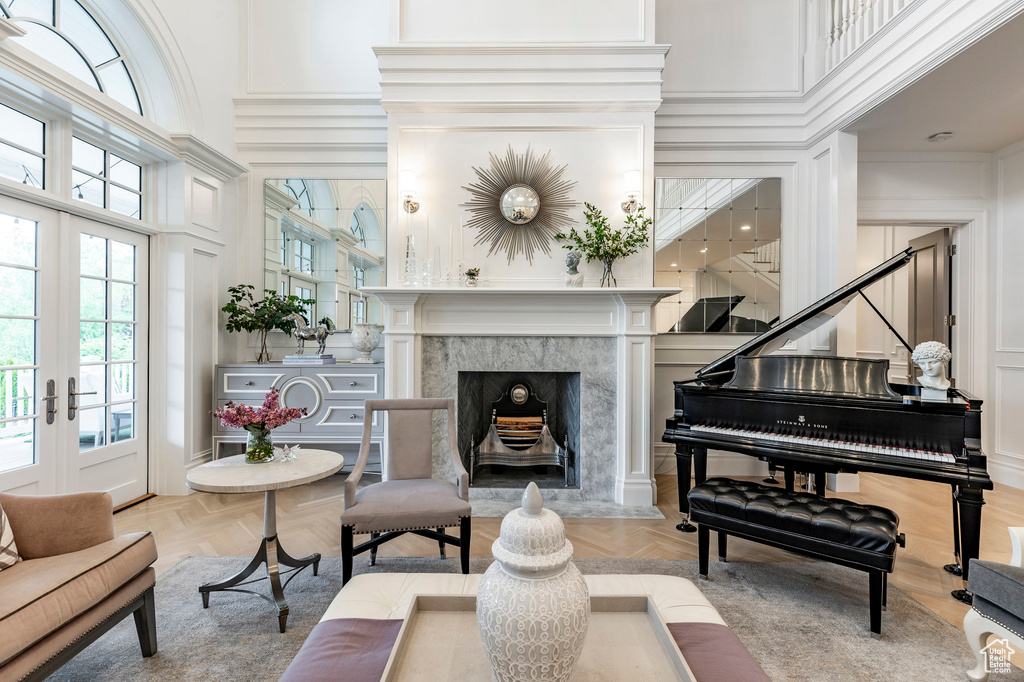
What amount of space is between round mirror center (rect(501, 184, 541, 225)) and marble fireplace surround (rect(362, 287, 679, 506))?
65 centimetres

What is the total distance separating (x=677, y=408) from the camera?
120 inches

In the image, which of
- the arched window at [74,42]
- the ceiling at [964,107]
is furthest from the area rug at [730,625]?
the arched window at [74,42]

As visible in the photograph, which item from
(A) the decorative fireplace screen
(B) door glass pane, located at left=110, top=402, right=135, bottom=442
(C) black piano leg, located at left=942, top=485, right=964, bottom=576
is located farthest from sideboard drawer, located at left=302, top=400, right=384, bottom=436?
(C) black piano leg, located at left=942, top=485, right=964, bottom=576

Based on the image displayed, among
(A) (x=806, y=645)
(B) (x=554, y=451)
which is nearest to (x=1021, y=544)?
(A) (x=806, y=645)

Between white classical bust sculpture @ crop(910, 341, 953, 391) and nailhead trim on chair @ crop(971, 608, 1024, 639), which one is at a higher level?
white classical bust sculpture @ crop(910, 341, 953, 391)

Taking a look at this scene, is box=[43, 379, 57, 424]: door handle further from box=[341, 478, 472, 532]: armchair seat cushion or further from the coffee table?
box=[341, 478, 472, 532]: armchair seat cushion

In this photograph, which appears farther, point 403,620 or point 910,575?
point 910,575

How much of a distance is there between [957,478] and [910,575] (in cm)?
68

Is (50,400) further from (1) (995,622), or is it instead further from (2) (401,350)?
(1) (995,622)

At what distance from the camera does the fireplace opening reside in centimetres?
394

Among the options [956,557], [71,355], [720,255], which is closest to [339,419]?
[71,355]

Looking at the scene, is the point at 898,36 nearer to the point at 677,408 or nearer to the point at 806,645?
the point at 677,408

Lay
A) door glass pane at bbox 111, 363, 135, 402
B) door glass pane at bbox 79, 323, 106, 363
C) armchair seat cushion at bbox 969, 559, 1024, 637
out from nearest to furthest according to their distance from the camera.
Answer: armchair seat cushion at bbox 969, 559, 1024, 637
door glass pane at bbox 79, 323, 106, 363
door glass pane at bbox 111, 363, 135, 402

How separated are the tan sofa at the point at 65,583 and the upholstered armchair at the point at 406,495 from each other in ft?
2.56
